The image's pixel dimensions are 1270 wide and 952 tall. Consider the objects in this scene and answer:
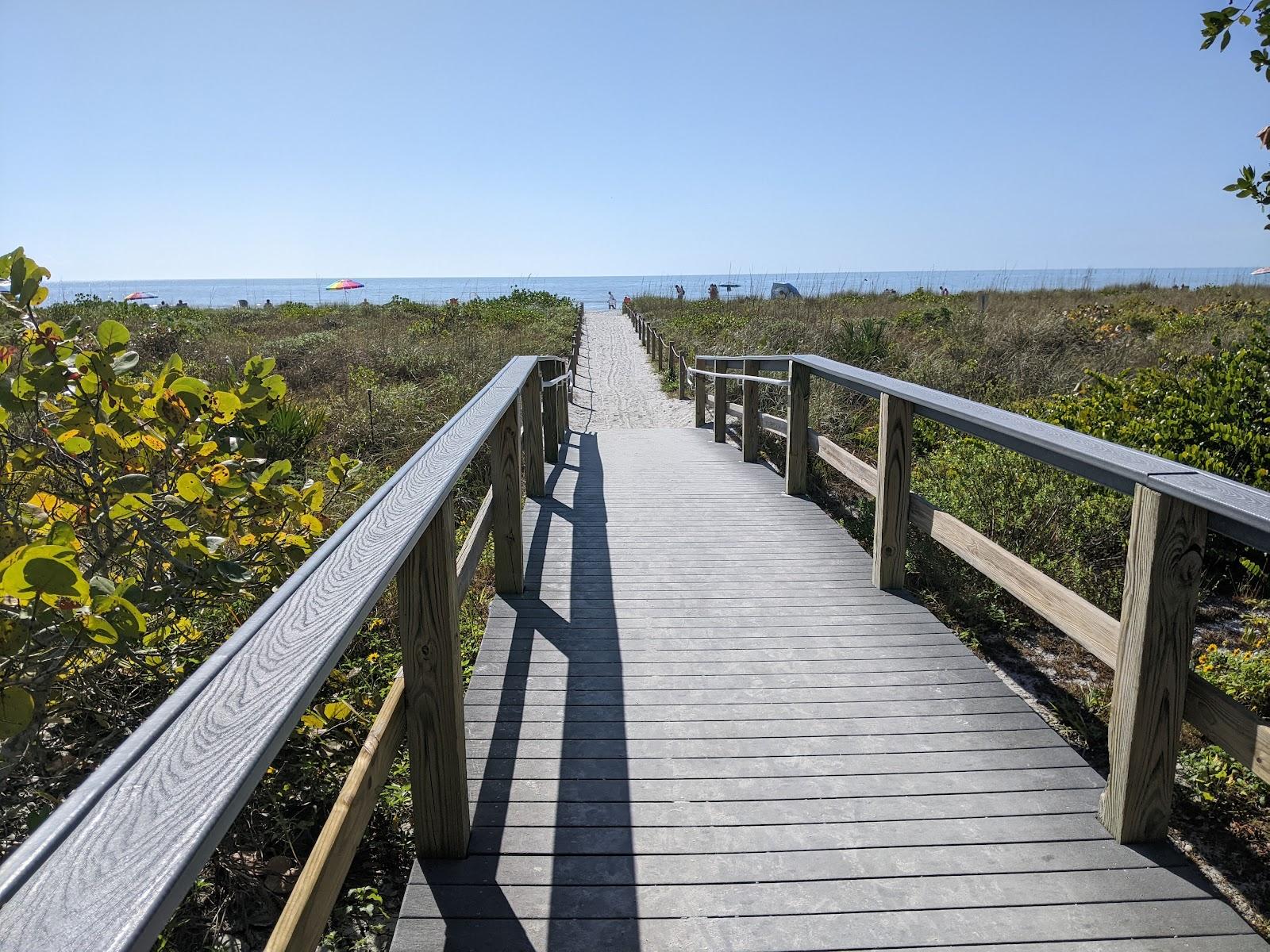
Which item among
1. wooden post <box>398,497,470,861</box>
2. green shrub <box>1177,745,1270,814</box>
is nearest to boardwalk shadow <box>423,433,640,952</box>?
wooden post <box>398,497,470,861</box>

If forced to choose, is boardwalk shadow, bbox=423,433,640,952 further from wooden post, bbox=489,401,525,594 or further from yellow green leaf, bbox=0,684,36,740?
yellow green leaf, bbox=0,684,36,740

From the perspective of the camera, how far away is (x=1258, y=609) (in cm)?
507

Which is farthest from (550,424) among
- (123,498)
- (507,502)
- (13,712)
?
(13,712)

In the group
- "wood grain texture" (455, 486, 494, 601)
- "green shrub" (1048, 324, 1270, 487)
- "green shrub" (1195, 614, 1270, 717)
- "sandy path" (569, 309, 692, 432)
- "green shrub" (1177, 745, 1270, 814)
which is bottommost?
"sandy path" (569, 309, 692, 432)

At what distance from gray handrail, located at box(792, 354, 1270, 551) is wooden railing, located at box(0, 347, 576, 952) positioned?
6.49 feet

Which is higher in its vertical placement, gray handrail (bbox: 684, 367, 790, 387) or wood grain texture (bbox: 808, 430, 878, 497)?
gray handrail (bbox: 684, 367, 790, 387)

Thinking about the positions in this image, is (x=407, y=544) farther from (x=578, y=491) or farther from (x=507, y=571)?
(x=578, y=491)

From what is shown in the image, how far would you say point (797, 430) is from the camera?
686 cm

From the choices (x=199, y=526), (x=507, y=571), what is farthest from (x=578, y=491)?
(x=199, y=526)

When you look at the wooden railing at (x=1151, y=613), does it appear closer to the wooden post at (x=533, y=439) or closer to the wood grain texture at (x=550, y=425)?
the wooden post at (x=533, y=439)

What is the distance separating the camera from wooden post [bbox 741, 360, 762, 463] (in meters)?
8.27

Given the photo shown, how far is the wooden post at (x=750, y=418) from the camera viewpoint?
8.27 m

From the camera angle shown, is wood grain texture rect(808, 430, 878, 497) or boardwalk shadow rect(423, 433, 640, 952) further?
wood grain texture rect(808, 430, 878, 497)

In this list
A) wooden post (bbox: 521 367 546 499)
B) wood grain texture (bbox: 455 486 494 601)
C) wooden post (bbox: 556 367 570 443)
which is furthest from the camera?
wooden post (bbox: 556 367 570 443)
